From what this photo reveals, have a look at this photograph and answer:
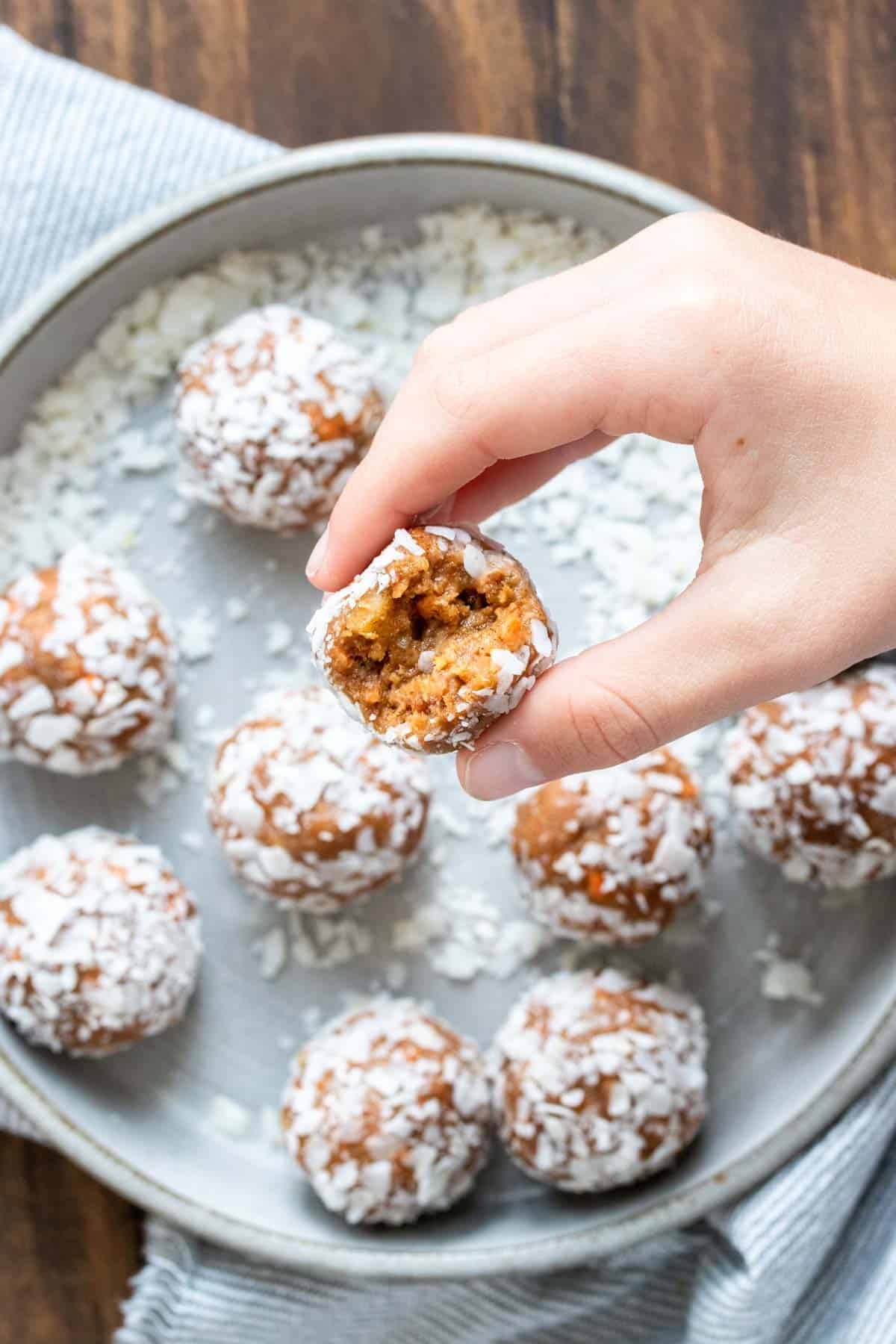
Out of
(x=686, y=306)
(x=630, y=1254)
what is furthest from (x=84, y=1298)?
(x=686, y=306)

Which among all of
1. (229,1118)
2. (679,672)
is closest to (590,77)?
(679,672)

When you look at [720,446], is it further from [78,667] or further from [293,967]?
[293,967]

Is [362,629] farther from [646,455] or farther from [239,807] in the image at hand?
[646,455]

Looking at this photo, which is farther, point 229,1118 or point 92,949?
point 229,1118

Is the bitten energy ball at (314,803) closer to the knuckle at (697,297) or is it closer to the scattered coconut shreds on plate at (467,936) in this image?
the scattered coconut shreds on plate at (467,936)

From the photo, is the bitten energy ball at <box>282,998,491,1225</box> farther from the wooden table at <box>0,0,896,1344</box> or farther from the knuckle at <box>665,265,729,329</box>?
the wooden table at <box>0,0,896,1344</box>

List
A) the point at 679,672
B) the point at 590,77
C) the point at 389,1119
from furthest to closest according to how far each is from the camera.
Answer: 1. the point at 590,77
2. the point at 389,1119
3. the point at 679,672

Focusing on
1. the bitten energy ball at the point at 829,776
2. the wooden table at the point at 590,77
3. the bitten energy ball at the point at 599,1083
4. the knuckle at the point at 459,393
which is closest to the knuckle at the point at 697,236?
the knuckle at the point at 459,393

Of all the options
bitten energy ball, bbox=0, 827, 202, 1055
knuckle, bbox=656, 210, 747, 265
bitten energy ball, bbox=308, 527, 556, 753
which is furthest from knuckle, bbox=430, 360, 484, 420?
bitten energy ball, bbox=0, 827, 202, 1055
